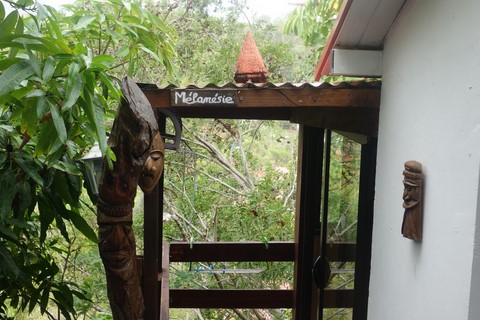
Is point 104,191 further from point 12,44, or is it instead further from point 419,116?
point 419,116

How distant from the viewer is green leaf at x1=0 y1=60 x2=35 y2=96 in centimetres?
147

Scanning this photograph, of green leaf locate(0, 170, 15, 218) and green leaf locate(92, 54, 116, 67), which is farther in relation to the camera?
green leaf locate(0, 170, 15, 218)

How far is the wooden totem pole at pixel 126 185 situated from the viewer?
6.24 feet

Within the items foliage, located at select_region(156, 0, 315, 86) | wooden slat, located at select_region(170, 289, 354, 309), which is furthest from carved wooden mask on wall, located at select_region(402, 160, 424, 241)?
foliage, located at select_region(156, 0, 315, 86)

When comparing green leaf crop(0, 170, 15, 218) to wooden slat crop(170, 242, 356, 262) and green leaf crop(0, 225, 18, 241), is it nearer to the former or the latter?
green leaf crop(0, 225, 18, 241)

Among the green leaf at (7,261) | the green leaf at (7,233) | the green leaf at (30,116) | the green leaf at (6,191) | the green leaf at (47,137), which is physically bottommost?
the green leaf at (7,261)

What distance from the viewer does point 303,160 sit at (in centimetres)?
407

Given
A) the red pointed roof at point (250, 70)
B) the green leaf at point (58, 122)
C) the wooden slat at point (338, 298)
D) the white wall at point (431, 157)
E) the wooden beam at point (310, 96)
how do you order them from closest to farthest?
1. the white wall at point (431, 157)
2. the green leaf at point (58, 122)
3. the wooden beam at point (310, 96)
4. the red pointed roof at point (250, 70)
5. the wooden slat at point (338, 298)

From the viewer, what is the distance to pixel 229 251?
13.4 feet

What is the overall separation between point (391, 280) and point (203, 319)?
5.34 m

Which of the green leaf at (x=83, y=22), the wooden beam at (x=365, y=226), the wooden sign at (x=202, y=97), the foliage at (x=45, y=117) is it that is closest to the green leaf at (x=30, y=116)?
the foliage at (x=45, y=117)

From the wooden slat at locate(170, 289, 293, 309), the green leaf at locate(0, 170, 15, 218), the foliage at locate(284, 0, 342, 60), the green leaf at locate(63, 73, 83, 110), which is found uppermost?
the foliage at locate(284, 0, 342, 60)

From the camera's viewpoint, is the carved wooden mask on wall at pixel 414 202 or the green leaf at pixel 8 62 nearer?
the green leaf at pixel 8 62

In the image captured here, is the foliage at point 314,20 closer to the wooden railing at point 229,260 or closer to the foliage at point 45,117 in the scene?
the wooden railing at point 229,260
